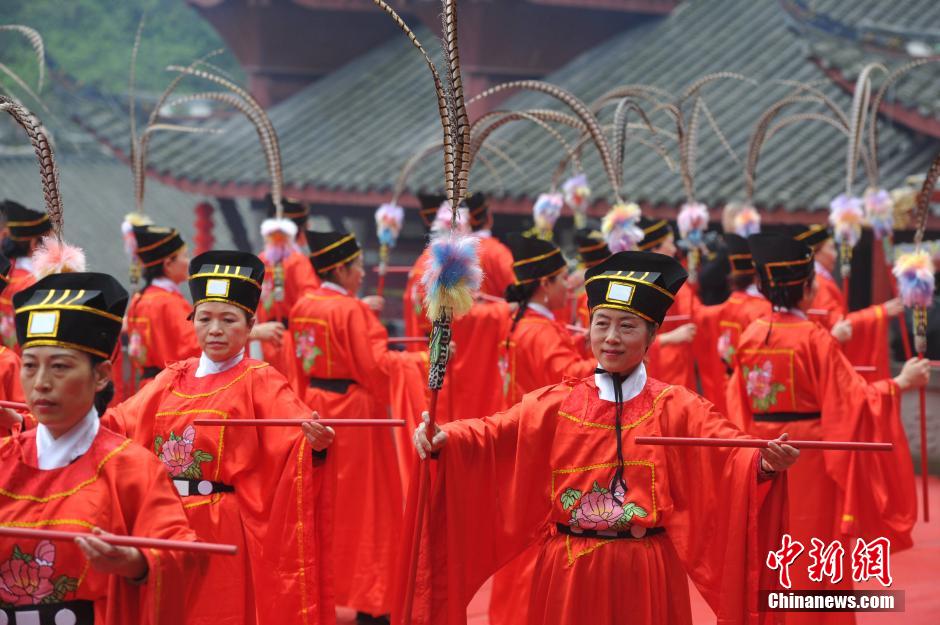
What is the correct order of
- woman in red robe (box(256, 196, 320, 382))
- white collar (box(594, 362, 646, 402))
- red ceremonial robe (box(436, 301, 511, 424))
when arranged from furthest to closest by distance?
1. red ceremonial robe (box(436, 301, 511, 424))
2. woman in red robe (box(256, 196, 320, 382))
3. white collar (box(594, 362, 646, 402))

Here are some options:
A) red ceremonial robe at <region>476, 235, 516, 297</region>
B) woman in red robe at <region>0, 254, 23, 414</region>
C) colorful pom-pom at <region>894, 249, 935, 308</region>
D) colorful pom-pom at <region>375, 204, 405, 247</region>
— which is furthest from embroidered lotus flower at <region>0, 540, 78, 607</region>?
colorful pom-pom at <region>375, 204, 405, 247</region>

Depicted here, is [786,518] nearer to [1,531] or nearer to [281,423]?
[281,423]

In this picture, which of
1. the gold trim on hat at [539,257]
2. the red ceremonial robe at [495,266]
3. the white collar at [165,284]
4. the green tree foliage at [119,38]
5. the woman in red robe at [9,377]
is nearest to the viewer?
the woman in red robe at [9,377]

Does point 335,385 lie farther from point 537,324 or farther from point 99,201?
point 99,201

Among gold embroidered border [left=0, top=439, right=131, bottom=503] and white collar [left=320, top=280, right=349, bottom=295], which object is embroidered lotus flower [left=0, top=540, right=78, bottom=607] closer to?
gold embroidered border [left=0, top=439, right=131, bottom=503]

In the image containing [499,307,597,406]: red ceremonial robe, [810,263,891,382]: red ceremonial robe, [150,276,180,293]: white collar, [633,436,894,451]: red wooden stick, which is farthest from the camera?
[810,263,891,382]: red ceremonial robe

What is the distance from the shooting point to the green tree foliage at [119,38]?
20781mm

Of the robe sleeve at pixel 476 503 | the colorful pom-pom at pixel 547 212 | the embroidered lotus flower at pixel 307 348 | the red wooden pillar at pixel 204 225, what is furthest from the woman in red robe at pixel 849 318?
the red wooden pillar at pixel 204 225

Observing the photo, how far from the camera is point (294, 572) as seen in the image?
4.38m

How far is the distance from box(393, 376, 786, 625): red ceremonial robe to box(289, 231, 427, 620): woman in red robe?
225 cm

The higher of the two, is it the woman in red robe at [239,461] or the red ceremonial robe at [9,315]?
the red ceremonial robe at [9,315]

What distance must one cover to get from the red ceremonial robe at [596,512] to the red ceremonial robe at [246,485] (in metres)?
0.65

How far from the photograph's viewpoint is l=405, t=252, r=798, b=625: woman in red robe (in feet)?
12.0

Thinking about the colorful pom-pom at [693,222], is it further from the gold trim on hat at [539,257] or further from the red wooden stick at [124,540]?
the red wooden stick at [124,540]
